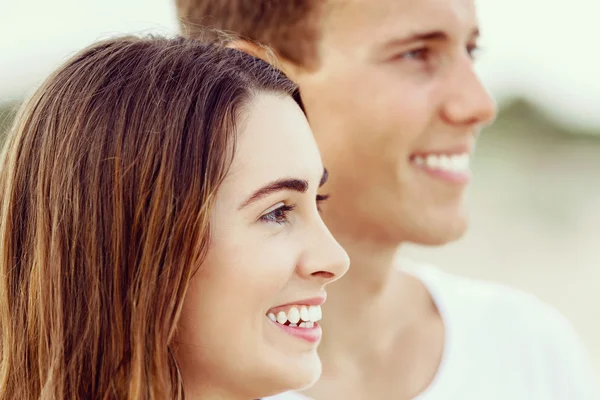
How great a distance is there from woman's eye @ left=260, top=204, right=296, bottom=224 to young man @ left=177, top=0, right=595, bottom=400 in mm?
515

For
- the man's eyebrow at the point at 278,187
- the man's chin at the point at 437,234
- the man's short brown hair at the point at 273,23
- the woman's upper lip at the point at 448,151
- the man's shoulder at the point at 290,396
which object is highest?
the man's short brown hair at the point at 273,23

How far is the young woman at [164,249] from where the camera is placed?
134 centimetres

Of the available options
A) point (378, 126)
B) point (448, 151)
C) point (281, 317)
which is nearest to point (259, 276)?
point (281, 317)

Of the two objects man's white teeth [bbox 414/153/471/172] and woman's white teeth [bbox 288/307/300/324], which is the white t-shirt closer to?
man's white teeth [bbox 414/153/471/172]

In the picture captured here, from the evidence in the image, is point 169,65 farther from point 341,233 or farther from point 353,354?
point 353,354

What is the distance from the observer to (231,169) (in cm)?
136

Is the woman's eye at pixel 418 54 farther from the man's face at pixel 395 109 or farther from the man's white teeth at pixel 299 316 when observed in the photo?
the man's white teeth at pixel 299 316

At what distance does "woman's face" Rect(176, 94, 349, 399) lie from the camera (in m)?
1.35

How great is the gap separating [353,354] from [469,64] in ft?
2.66

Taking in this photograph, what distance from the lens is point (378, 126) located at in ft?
6.20

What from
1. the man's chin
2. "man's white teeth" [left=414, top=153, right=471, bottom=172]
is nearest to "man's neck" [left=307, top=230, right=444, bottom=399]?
the man's chin

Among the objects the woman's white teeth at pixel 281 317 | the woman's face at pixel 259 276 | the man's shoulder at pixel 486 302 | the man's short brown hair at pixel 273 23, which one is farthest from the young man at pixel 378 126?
the woman's white teeth at pixel 281 317

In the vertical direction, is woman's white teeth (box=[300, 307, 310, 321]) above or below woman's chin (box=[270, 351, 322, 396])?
above

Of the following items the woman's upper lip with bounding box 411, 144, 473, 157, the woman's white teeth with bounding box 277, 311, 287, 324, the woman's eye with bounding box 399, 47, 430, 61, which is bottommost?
the woman's white teeth with bounding box 277, 311, 287, 324
